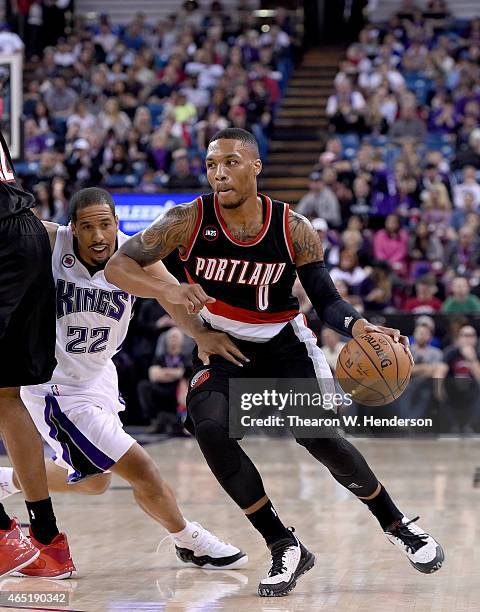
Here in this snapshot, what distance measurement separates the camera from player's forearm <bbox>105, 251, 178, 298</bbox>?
485cm

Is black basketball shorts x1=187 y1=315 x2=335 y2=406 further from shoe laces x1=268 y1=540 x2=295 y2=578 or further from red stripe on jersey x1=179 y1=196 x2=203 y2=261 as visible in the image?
shoe laces x1=268 y1=540 x2=295 y2=578

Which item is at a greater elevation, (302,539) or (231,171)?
(231,171)

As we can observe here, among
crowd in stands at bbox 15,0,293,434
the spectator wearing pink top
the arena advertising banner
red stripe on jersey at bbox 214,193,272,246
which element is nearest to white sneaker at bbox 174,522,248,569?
red stripe on jersey at bbox 214,193,272,246

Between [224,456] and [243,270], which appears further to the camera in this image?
[243,270]

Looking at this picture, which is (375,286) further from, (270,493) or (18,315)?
(18,315)

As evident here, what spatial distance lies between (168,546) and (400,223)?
893 cm

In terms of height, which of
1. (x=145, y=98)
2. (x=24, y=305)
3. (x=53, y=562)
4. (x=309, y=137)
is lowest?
(x=309, y=137)

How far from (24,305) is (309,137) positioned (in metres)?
14.3

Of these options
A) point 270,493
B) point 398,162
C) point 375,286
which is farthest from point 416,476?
point 398,162

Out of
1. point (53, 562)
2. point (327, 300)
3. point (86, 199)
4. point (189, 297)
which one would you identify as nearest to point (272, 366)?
point (327, 300)

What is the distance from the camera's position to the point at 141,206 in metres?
13.1

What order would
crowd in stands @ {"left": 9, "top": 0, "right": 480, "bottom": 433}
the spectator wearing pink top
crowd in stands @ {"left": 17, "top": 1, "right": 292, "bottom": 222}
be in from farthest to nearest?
crowd in stands @ {"left": 17, "top": 1, "right": 292, "bottom": 222} < the spectator wearing pink top < crowd in stands @ {"left": 9, "top": 0, "right": 480, "bottom": 433}

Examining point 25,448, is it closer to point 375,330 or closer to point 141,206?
point 375,330

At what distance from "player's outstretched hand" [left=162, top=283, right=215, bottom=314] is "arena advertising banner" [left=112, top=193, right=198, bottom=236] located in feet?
26.9
